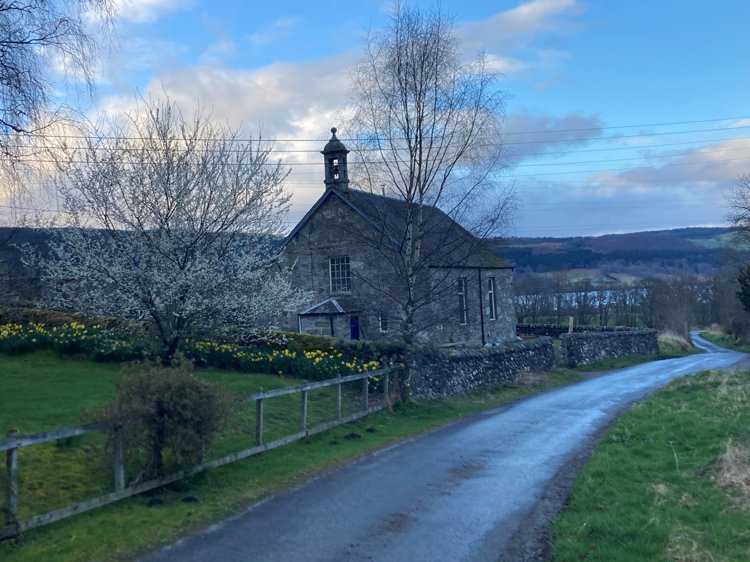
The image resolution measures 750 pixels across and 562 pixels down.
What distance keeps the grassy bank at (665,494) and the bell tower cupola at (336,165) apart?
20.2 meters

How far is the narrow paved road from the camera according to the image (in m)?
6.86

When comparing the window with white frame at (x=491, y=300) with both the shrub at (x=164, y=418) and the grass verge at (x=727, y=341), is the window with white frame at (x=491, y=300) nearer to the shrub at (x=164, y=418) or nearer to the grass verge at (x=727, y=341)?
the grass verge at (x=727, y=341)

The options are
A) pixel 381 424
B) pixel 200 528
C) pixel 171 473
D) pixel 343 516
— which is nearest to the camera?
pixel 200 528

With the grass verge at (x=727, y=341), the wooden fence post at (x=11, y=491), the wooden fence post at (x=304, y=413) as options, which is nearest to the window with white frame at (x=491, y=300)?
the grass verge at (x=727, y=341)

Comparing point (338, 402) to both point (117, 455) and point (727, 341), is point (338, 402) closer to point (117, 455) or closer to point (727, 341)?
point (117, 455)

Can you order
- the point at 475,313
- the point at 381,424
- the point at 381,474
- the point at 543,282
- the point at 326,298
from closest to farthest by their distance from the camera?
the point at 381,474 → the point at 381,424 → the point at 326,298 → the point at 475,313 → the point at 543,282

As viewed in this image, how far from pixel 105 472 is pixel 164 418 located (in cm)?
108

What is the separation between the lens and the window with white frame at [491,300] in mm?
38312

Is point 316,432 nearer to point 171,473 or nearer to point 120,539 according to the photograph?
point 171,473

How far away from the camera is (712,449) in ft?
34.7

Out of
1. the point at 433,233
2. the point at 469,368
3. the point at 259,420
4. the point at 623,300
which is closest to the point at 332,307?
the point at 469,368

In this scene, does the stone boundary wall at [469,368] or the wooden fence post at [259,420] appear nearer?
the wooden fence post at [259,420]

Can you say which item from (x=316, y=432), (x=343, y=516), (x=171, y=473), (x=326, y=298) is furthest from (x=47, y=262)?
(x=326, y=298)

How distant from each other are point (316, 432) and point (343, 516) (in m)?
4.77
